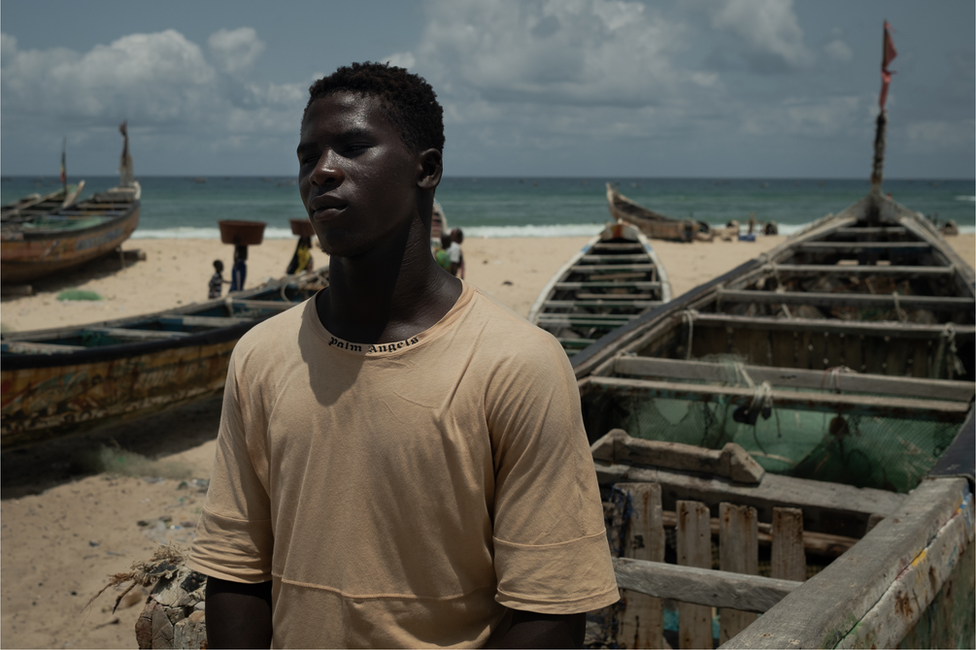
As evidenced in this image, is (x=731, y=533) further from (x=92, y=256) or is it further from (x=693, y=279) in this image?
(x=92, y=256)

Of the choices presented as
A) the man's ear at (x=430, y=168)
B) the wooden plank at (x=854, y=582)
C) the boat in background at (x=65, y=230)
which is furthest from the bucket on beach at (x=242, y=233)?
the man's ear at (x=430, y=168)

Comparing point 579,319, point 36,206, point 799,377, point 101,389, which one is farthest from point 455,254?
point 36,206

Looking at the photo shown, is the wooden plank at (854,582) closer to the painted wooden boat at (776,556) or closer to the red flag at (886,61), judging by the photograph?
the painted wooden boat at (776,556)

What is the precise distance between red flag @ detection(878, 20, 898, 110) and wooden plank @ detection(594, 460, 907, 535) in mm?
9114

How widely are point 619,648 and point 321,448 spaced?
221 cm

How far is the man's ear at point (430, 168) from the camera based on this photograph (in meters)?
1.20

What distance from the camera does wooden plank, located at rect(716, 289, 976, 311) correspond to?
19.9 feet

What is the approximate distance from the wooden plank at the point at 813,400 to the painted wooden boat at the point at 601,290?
2.30 m

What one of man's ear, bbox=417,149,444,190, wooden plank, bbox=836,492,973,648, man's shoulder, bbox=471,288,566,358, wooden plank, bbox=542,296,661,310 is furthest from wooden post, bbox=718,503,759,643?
wooden plank, bbox=542,296,661,310

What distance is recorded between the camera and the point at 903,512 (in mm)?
2371

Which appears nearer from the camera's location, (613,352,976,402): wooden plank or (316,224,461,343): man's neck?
(316,224,461,343): man's neck

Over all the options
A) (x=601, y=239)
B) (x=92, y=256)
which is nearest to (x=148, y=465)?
(x=601, y=239)

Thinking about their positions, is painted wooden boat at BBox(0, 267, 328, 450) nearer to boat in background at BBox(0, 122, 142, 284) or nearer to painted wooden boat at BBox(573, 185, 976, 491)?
painted wooden boat at BBox(573, 185, 976, 491)

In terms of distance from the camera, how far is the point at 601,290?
9.77 metres
